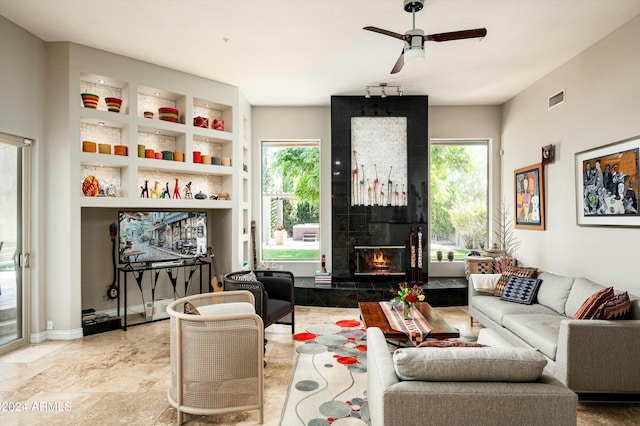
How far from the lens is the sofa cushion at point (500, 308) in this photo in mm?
3851

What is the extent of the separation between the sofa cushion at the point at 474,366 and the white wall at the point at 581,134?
8.70ft

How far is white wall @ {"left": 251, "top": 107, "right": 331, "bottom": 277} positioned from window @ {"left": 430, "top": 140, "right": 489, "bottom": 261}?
5.92 feet

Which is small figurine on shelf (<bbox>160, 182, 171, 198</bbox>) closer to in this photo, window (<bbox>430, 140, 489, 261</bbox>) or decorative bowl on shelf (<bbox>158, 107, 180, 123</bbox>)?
decorative bowl on shelf (<bbox>158, 107, 180, 123</bbox>)

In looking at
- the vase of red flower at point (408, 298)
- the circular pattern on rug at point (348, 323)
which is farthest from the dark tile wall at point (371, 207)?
the vase of red flower at point (408, 298)

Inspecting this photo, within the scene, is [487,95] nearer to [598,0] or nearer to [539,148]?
[539,148]

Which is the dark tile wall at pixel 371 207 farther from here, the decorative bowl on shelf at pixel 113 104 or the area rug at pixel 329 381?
the decorative bowl on shelf at pixel 113 104

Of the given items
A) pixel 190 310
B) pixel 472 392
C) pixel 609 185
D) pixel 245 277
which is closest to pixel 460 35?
pixel 609 185

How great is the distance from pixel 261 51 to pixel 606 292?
13.4 feet

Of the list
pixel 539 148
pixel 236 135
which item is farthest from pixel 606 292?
pixel 236 135

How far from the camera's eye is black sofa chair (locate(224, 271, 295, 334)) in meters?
3.76

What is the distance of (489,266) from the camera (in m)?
5.86

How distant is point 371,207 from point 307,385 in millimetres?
3611

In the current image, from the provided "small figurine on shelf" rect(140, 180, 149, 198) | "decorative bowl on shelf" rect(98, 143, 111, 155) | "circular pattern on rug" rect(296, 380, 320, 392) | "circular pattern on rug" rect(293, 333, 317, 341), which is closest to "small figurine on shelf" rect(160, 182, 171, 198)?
"small figurine on shelf" rect(140, 180, 149, 198)

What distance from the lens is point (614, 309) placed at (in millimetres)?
2838
